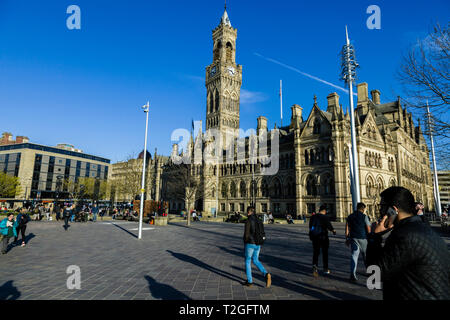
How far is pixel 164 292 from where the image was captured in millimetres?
5898

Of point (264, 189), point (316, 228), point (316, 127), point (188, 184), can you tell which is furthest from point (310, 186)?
point (316, 228)

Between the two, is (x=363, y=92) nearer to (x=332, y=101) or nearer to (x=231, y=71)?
(x=332, y=101)

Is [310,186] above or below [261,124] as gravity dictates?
below

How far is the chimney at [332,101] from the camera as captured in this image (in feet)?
133

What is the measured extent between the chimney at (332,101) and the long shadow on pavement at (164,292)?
4062 centimetres

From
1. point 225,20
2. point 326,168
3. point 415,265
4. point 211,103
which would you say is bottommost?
point 415,265

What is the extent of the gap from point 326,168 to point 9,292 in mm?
38259

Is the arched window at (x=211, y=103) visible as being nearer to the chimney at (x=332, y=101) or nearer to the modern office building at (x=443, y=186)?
the chimney at (x=332, y=101)

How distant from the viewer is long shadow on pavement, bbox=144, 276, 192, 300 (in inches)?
220

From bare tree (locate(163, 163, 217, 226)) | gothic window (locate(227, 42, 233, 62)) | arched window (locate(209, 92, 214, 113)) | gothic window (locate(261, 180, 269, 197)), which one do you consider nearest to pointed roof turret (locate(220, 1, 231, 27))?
gothic window (locate(227, 42, 233, 62))

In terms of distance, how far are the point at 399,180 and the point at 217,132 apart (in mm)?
A: 44384

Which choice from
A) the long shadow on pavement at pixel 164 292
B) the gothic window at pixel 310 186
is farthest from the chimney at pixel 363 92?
the long shadow on pavement at pixel 164 292

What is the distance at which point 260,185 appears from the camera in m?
49.4
